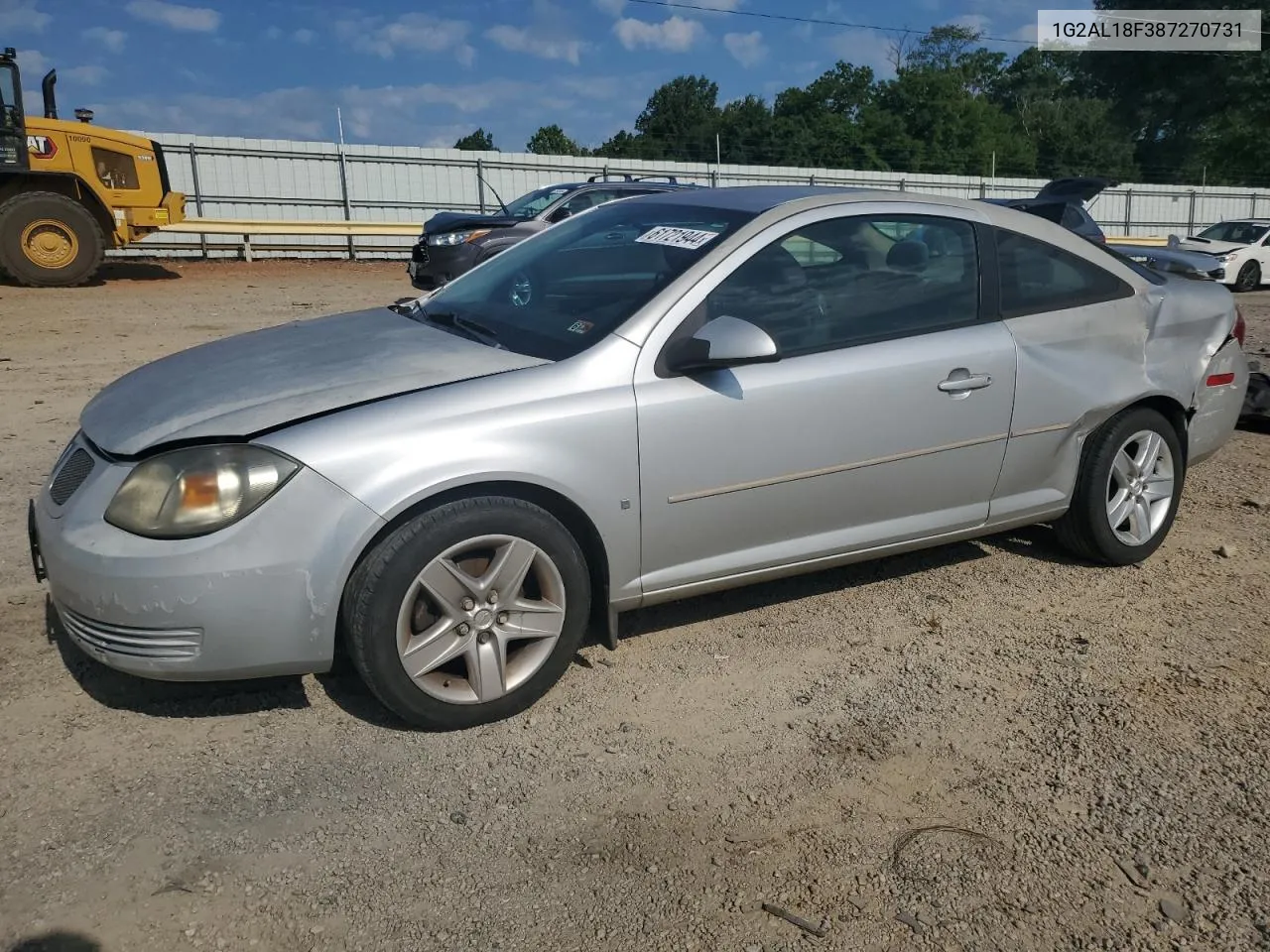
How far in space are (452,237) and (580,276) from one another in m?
10.9

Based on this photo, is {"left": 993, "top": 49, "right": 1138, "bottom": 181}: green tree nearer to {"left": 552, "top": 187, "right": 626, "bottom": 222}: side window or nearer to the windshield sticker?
{"left": 552, "top": 187, "right": 626, "bottom": 222}: side window

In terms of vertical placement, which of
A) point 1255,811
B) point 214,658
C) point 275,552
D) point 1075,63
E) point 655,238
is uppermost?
point 1075,63

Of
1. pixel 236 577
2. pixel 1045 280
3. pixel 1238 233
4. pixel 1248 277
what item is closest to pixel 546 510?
pixel 236 577

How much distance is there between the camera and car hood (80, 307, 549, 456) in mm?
3092

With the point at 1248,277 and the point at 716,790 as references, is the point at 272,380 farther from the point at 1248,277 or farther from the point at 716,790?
the point at 1248,277

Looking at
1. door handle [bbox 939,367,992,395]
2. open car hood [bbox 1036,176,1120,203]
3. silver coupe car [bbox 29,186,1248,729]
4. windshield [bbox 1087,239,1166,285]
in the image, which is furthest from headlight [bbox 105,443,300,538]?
open car hood [bbox 1036,176,1120,203]

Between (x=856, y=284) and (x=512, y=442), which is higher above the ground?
(x=856, y=284)

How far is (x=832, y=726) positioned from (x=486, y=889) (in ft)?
4.10

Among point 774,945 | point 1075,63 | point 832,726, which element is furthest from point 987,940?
point 1075,63

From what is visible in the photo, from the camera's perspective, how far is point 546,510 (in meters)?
3.30

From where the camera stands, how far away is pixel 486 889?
2545mm

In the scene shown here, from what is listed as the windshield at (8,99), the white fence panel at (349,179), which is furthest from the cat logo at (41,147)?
the white fence panel at (349,179)

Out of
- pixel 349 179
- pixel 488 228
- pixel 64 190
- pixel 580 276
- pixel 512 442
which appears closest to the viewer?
pixel 512 442

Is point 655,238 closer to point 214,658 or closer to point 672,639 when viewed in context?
point 672,639
